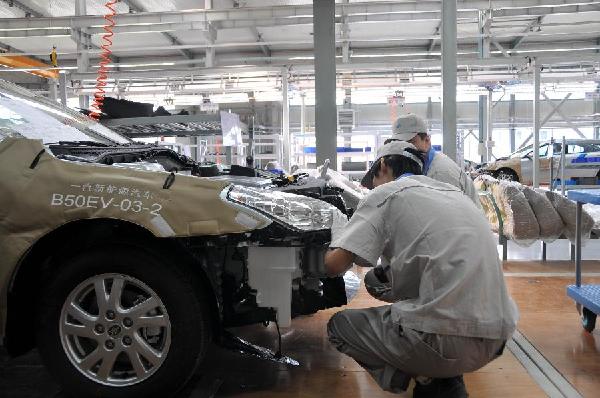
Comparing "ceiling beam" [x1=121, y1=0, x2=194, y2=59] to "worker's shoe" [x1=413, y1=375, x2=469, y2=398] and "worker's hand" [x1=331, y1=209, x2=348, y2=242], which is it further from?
"worker's shoe" [x1=413, y1=375, x2=469, y2=398]

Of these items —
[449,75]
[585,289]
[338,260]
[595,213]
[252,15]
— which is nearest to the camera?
[338,260]

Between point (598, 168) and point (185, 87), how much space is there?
11518 millimetres

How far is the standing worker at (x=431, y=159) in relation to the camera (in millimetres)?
3674

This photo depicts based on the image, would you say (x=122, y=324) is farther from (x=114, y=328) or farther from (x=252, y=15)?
(x=252, y=15)

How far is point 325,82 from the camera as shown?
682cm

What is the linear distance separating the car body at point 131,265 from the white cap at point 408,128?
1.64 m

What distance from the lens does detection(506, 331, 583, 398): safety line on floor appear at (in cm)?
265

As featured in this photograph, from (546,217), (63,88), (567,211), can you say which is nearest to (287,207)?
(546,217)

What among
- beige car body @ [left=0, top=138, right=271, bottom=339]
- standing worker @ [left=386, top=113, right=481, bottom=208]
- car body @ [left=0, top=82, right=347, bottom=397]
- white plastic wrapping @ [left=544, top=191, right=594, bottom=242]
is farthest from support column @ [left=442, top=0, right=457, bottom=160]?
beige car body @ [left=0, top=138, right=271, bottom=339]

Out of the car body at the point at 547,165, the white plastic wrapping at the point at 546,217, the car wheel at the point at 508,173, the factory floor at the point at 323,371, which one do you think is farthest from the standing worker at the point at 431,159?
the car wheel at the point at 508,173

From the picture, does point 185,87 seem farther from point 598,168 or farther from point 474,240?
point 474,240

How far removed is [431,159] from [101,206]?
233 centimetres

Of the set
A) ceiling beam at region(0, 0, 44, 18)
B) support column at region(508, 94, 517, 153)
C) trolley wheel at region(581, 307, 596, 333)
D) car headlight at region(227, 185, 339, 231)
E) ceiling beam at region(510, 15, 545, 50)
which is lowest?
trolley wheel at region(581, 307, 596, 333)

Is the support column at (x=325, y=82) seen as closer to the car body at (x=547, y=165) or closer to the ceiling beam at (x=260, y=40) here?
the ceiling beam at (x=260, y=40)
